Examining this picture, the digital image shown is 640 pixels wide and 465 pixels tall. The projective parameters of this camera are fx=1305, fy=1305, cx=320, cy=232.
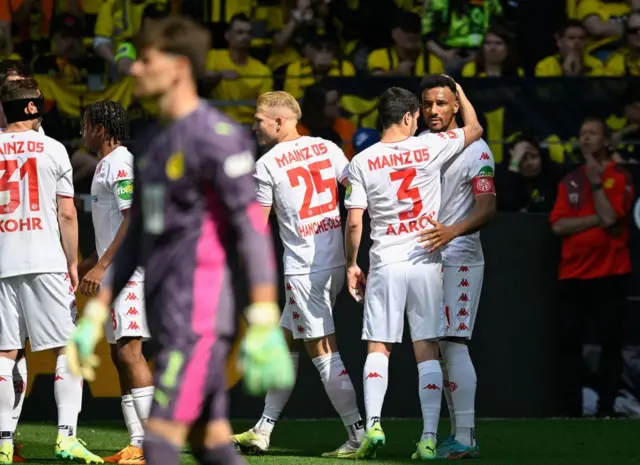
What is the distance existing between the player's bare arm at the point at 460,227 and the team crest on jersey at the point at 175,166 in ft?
11.9

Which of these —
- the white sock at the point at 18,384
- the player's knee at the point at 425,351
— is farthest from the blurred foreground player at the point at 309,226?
the white sock at the point at 18,384

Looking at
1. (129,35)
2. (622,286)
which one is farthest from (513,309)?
(129,35)

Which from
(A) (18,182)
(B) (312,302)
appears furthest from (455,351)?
(A) (18,182)

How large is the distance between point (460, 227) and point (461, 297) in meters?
0.47

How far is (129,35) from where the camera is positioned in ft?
44.8

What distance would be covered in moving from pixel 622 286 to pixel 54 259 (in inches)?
192

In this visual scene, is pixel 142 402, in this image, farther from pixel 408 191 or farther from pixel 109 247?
pixel 408 191

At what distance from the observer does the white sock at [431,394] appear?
25.9 feet

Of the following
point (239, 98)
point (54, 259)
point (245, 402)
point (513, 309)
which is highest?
point (239, 98)

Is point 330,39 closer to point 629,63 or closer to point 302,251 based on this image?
point 629,63

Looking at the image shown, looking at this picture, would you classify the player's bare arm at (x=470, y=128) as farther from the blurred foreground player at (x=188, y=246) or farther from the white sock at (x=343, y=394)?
the blurred foreground player at (x=188, y=246)

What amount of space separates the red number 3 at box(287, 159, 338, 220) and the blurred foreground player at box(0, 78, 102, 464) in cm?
144

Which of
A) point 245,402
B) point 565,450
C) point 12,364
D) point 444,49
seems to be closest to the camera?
point 12,364

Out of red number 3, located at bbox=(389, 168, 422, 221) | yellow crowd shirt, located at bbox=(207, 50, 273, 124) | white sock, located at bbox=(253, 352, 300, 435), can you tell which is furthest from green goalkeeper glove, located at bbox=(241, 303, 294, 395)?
yellow crowd shirt, located at bbox=(207, 50, 273, 124)
